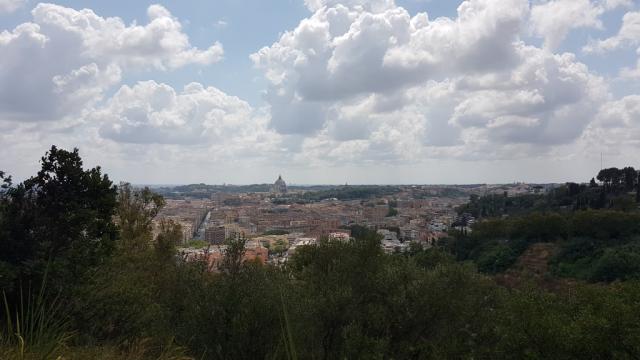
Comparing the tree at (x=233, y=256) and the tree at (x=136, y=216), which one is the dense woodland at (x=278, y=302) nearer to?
the tree at (x=233, y=256)

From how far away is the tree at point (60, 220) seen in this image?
10.2 metres

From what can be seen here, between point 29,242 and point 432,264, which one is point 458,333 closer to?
point 432,264

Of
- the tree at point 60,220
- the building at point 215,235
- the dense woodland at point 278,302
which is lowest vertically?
the building at point 215,235

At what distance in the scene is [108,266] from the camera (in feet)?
43.0

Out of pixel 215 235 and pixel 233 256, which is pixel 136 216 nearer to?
pixel 233 256

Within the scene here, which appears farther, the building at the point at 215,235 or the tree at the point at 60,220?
the building at the point at 215,235

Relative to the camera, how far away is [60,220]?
10.9 meters

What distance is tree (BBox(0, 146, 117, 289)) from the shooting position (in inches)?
400

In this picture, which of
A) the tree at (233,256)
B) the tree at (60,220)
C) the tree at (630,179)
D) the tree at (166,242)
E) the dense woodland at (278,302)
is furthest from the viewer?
the tree at (630,179)

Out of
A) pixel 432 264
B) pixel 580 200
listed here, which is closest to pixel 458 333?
pixel 432 264

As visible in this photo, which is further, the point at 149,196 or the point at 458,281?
the point at 149,196

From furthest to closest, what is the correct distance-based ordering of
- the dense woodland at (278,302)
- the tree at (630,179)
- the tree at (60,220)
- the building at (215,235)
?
the building at (215,235) < the tree at (630,179) < the tree at (60,220) < the dense woodland at (278,302)

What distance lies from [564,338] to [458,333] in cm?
279

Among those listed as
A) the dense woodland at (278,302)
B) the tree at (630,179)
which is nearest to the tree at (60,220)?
the dense woodland at (278,302)
